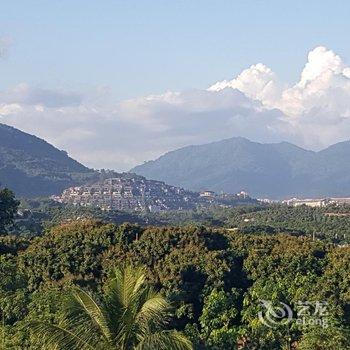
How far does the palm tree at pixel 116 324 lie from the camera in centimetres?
1040

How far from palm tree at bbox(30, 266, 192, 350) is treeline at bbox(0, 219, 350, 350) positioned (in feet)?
23.9

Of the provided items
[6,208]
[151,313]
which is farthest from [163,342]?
[6,208]

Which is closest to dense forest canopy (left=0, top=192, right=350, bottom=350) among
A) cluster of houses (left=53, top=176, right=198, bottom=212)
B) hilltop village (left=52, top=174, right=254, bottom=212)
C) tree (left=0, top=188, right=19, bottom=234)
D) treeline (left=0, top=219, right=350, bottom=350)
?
treeline (left=0, top=219, right=350, bottom=350)

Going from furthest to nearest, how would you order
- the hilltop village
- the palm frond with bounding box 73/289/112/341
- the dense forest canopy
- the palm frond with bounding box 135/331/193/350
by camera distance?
the hilltop village < the dense forest canopy < the palm frond with bounding box 73/289/112/341 < the palm frond with bounding box 135/331/193/350

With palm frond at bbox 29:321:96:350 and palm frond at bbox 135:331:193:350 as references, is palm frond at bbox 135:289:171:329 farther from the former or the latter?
palm frond at bbox 29:321:96:350

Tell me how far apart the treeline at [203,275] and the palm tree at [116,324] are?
730cm

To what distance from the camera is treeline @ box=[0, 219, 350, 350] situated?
20.2 meters

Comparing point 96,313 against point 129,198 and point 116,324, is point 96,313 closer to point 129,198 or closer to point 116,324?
point 116,324

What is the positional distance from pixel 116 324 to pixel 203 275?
14792 mm

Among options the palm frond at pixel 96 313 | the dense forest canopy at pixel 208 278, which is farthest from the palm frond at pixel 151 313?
the dense forest canopy at pixel 208 278

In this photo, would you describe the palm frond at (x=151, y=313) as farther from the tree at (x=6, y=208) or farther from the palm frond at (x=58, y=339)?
the tree at (x=6, y=208)

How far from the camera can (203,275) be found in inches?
998

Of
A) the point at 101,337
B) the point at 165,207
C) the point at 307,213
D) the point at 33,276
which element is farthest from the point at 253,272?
the point at 165,207

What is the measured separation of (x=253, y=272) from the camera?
25547 millimetres
